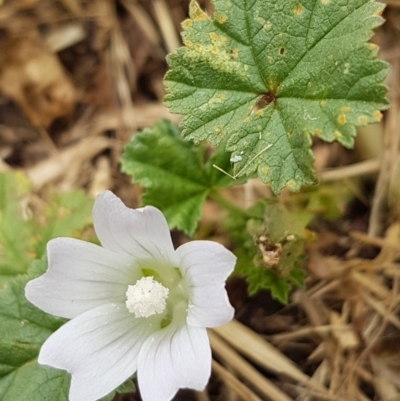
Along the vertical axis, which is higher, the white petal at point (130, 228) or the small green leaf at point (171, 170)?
the white petal at point (130, 228)

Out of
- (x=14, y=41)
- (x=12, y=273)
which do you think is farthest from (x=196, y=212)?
(x=14, y=41)

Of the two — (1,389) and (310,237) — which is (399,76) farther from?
(1,389)

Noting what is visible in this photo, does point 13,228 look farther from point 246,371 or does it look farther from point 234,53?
point 234,53

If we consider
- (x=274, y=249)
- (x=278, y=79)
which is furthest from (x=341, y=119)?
(x=274, y=249)

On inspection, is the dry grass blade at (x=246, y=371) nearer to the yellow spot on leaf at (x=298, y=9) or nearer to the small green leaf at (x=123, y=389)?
the small green leaf at (x=123, y=389)

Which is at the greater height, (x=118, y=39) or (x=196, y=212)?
(x=118, y=39)

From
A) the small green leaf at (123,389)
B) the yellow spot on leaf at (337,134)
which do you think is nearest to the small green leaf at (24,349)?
the small green leaf at (123,389)
